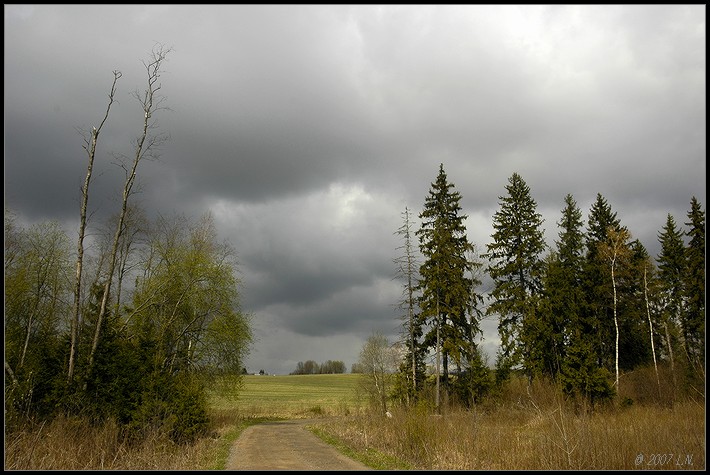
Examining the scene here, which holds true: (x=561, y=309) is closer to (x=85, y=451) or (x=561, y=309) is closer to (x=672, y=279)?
(x=672, y=279)

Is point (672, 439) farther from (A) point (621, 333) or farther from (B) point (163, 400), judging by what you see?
(A) point (621, 333)

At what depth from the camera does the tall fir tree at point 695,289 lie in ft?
110

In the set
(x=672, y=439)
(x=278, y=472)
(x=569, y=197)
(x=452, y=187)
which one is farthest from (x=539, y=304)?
(x=278, y=472)

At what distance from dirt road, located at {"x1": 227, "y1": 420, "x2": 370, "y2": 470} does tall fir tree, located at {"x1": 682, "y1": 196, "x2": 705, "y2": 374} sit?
2786 centimetres

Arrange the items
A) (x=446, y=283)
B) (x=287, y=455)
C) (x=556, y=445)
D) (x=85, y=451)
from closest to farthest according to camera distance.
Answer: (x=556, y=445) < (x=85, y=451) < (x=287, y=455) < (x=446, y=283)

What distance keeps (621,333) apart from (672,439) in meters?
31.3

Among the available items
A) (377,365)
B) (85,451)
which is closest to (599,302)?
(377,365)

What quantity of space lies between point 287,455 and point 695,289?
1252 inches

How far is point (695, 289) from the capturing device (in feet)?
111

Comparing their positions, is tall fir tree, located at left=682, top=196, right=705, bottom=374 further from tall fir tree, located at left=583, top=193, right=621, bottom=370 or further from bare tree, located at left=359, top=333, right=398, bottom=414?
bare tree, located at left=359, top=333, right=398, bottom=414

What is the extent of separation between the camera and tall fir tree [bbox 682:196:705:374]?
110 feet

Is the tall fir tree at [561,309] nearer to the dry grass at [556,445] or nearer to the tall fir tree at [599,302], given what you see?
the tall fir tree at [599,302]

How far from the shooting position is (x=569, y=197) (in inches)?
1726

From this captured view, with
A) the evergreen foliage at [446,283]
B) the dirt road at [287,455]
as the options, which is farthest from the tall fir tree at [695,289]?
the dirt road at [287,455]
